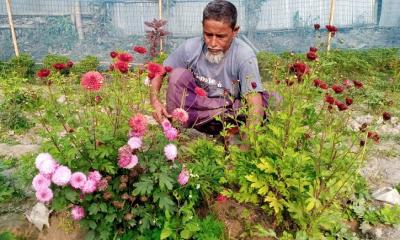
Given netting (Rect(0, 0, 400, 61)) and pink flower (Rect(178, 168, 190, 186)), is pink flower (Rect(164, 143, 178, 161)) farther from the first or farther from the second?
netting (Rect(0, 0, 400, 61))

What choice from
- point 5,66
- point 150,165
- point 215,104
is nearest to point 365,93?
point 215,104

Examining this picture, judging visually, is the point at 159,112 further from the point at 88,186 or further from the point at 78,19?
the point at 78,19

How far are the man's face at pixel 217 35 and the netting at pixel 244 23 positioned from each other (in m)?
6.22

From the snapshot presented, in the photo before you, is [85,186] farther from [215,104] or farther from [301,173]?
[215,104]

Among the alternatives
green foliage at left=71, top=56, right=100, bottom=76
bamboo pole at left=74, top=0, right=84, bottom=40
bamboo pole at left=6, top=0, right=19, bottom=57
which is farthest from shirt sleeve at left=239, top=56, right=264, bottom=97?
bamboo pole at left=6, top=0, right=19, bottom=57

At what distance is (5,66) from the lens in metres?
8.24

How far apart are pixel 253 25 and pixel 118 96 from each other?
300 inches

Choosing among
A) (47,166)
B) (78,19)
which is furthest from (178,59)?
(78,19)

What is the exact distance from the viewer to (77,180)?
204cm

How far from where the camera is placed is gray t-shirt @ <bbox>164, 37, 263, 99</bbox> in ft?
11.0

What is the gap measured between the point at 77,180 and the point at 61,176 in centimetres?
10

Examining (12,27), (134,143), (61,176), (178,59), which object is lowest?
(61,176)

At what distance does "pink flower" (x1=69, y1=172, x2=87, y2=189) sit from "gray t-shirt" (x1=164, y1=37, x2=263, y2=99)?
1.64 metres

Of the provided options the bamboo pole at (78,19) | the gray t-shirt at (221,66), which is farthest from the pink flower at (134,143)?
the bamboo pole at (78,19)
